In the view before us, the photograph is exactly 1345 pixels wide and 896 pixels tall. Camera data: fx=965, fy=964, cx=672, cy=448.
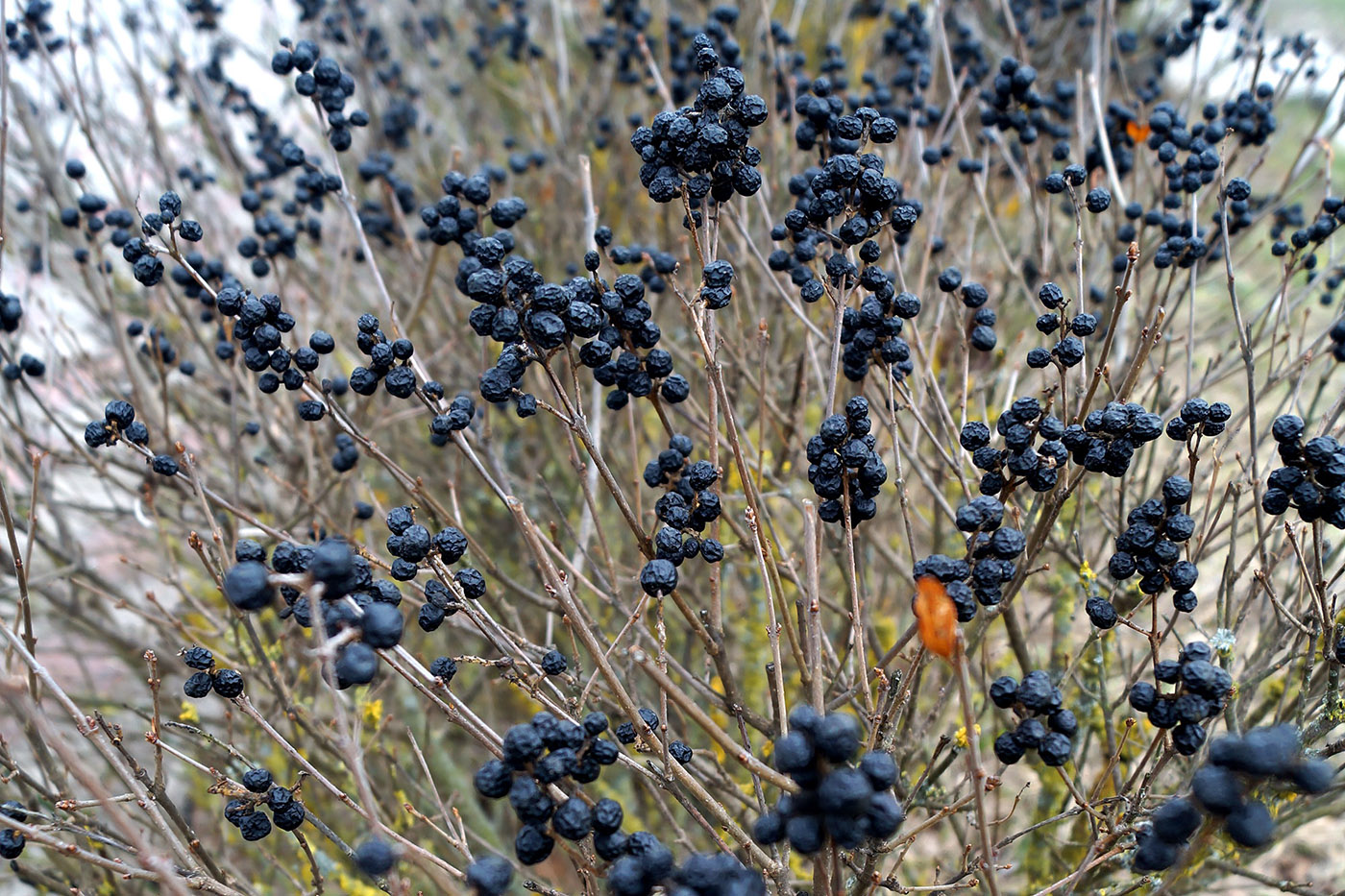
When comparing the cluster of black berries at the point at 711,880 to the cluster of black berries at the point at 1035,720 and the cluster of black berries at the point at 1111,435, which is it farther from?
the cluster of black berries at the point at 1111,435

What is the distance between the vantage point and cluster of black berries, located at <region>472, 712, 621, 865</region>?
166 centimetres

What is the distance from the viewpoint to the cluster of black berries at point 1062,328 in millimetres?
2238

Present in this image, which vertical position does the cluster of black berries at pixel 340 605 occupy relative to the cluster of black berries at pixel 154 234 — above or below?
below

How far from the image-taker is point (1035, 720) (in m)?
1.90

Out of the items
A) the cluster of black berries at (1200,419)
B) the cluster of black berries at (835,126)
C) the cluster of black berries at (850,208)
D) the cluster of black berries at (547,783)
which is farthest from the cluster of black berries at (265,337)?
the cluster of black berries at (1200,419)

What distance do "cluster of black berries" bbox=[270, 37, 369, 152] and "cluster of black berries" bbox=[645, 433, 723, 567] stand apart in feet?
5.71

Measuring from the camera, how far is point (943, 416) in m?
2.85

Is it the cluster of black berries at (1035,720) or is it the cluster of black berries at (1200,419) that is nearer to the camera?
the cluster of black berries at (1035,720)

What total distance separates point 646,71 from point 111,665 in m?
5.42

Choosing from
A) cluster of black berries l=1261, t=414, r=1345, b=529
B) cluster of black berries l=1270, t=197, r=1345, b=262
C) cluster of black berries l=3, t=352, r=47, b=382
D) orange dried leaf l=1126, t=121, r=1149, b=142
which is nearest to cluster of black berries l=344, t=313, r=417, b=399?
cluster of black berries l=3, t=352, r=47, b=382

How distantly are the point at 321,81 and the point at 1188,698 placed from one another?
3018mm

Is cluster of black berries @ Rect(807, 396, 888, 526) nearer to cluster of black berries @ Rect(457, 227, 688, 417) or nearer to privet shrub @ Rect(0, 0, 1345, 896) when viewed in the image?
privet shrub @ Rect(0, 0, 1345, 896)

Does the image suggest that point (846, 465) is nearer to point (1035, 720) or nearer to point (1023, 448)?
point (1023, 448)

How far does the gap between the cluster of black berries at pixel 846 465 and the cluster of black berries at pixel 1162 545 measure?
536mm
